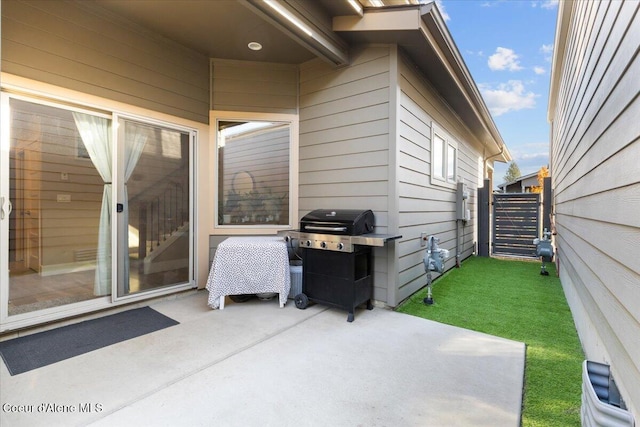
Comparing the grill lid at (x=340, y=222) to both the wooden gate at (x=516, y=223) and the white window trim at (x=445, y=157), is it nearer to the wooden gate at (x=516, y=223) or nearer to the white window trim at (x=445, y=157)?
the white window trim at (x=445, y=157)

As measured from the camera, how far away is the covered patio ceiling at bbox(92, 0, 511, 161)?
2.91 m

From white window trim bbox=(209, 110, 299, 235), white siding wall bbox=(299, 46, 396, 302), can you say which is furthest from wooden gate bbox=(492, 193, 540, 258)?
white window trim bbox=(209, 110, 299, 235)

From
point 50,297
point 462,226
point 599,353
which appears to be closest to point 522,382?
point 599,353

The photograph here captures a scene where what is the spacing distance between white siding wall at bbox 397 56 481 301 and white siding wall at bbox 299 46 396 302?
8.8 inches

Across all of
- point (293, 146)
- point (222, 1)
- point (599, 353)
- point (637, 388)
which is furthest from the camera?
point (293, 146)

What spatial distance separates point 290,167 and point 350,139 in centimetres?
95

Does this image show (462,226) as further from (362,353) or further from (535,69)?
(535,69)

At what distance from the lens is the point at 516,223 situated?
692cm

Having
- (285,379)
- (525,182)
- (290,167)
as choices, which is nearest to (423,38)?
(290,167)

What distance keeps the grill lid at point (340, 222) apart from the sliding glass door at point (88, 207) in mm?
1661

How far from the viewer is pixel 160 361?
219cm

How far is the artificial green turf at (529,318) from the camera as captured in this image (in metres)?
1.75

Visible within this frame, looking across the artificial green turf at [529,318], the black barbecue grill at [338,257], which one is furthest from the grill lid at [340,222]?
the artificial green turf at [529,318]

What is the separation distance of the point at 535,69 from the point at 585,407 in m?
38.9
